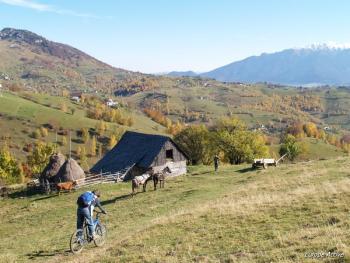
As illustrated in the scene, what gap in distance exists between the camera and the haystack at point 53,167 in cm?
5416

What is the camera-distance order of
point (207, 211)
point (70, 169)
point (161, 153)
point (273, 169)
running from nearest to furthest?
1. point (207, 211)
2. point (273, 169)
3. point (70, 169)
4. point (161, 153)

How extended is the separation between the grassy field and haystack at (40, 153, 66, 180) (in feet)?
42.7

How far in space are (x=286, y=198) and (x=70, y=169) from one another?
32.8m

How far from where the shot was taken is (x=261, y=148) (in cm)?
8438

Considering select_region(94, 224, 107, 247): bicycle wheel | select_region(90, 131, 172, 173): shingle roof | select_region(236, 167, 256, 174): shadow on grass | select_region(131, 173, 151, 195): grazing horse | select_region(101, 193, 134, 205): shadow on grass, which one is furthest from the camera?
select_region(90, 131, 172, 173): shingle roof

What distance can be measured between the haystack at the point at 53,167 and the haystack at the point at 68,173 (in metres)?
1.56

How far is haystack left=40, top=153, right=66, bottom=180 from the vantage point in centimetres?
5416

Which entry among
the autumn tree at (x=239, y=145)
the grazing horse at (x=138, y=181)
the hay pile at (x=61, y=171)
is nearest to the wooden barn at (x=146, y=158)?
the hay pile at (x=61, y=171)

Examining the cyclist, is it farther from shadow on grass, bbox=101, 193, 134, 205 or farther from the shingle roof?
the shingle roof

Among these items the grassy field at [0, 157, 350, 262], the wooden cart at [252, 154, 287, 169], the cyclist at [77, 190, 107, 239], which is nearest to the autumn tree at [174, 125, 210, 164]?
the wooden cart at [252, 154, 287, 169]

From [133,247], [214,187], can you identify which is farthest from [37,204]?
[133,247]

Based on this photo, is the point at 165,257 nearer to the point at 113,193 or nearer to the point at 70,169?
the point at 113,193

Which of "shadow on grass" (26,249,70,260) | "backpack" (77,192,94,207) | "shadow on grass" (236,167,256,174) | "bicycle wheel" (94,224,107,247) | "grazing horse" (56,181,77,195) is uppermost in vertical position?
"backpack" (77,192,94,207)

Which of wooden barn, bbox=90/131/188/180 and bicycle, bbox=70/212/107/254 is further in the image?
wooden barn, bbox=90/131/188/180
